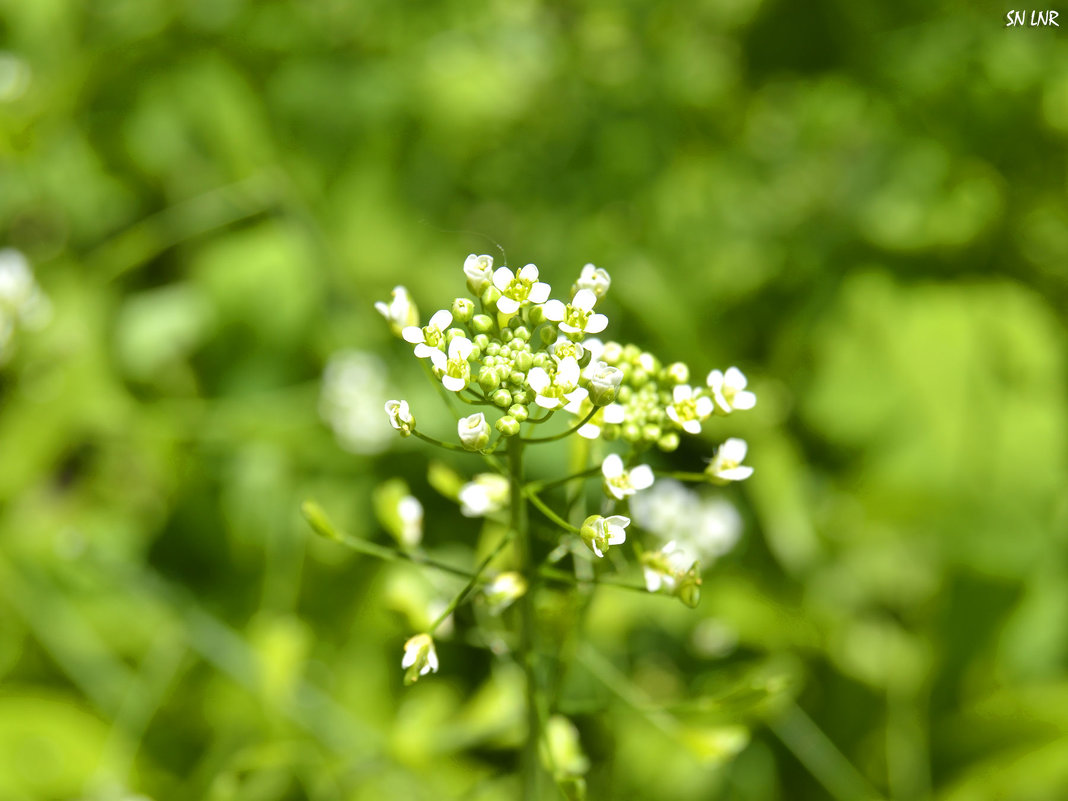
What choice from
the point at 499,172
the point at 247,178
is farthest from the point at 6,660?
the point at 499,172

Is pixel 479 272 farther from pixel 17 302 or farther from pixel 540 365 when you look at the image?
pixel 17 302

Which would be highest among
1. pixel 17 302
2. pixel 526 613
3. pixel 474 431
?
pixel 474 431

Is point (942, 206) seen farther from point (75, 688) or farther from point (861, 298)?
point (75, 688)

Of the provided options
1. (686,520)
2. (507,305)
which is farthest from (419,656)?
(686,520)

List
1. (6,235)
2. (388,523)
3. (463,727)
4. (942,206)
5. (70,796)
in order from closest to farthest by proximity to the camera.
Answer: (388,523)
(463,727)
(70,796)
(942,206)
(6,235)

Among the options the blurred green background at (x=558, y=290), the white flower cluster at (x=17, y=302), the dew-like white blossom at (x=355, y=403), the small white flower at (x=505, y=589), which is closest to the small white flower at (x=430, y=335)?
the small white flower at (x=505, y=589)

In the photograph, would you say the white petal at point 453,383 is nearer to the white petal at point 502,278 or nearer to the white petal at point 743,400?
the white petal at point 502,278

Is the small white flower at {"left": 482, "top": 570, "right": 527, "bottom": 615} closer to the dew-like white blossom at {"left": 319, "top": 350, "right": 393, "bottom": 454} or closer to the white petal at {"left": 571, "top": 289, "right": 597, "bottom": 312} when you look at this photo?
the white petal at {"left": 571, "top": 289, "right": 597, "bottom": 312}
